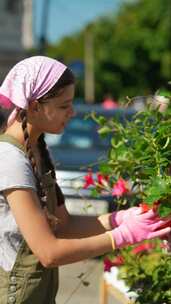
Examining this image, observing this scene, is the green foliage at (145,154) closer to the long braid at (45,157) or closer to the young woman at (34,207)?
the young woman at (34,207)

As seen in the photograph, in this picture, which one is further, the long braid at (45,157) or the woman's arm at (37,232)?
the long braid at (45,157)

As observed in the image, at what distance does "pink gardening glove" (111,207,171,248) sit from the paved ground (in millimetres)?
1656

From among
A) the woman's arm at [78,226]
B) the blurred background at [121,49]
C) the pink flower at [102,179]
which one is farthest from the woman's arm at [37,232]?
the blurred background at [121,49]

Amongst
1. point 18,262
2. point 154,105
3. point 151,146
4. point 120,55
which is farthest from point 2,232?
point 120,55

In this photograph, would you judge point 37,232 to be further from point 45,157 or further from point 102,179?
point 102,179

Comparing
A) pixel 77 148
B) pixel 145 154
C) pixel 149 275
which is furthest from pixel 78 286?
pixel 77 148

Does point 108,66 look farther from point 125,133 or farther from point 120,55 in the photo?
point 125,133

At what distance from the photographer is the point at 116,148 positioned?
312cm

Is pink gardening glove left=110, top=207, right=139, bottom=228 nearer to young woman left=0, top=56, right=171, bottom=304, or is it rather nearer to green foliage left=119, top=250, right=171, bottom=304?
young woman left=0, top=56, right=171, bottom=304

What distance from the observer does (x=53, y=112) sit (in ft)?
7.62

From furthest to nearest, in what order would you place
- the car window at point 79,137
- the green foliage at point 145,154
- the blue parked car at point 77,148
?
the car window at point 79,137
the blue parked car at point 77,148
the green foliage at point 145,154

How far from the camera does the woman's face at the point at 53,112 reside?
232cm

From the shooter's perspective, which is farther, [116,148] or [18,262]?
[116,148]

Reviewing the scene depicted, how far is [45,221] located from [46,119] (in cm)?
31
